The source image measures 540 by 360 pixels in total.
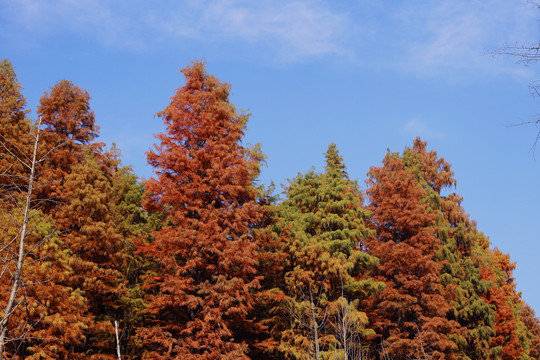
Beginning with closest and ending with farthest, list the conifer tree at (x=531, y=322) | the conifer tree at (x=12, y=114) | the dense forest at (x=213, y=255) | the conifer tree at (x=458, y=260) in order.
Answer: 1. the dense forest at (x=213, y=255)
2. the conifer tree at (x=12, y=114)
3. the conifer tree at (x=458, y=260)
4. the conifer tree at (x=531, y=322)

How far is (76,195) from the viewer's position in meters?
22.3

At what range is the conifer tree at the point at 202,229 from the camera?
2008 centimetres

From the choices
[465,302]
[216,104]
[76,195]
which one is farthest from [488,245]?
[76,195]

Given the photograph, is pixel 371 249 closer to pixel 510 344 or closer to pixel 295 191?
pixel 295 191

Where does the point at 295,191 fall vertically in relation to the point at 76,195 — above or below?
above

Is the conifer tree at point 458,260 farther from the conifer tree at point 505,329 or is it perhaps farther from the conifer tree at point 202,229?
the conifer tree at point 202,229

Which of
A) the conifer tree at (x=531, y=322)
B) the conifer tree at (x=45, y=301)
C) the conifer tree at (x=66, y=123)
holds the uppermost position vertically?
the conifer tree at (x=66, y=123)

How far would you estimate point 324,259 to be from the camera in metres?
22.5

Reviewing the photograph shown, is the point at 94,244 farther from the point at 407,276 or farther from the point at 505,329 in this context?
the point at 505,329

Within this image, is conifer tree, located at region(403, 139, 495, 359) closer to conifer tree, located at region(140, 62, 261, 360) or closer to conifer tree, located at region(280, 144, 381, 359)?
conifer tree, located at region(280, 144, 381, 359)

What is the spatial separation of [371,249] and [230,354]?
12.7 metres

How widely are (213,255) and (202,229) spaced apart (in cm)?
126

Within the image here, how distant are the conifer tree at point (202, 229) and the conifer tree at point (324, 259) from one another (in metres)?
2.06

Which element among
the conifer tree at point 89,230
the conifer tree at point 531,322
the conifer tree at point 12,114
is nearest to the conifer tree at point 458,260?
the conifer tree at point 531,322
